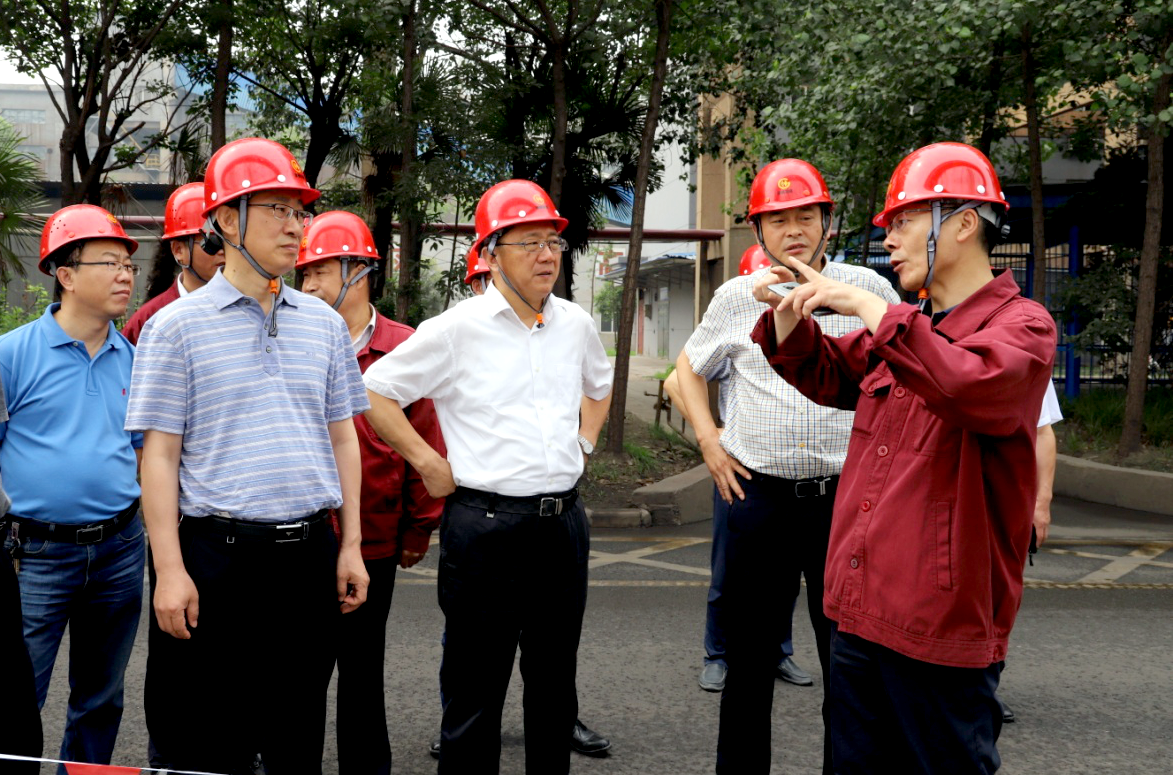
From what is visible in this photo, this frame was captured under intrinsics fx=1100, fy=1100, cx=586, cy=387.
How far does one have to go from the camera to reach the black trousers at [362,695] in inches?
150

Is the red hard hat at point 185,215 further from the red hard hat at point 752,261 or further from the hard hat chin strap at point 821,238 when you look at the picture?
the red hard hat at point 752,261

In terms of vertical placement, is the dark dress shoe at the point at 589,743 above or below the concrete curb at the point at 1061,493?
below

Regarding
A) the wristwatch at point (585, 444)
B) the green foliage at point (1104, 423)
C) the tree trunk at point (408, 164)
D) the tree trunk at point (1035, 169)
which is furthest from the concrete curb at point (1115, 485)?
the wristwatch at point (585, 444)

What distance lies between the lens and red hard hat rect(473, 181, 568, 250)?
362cm

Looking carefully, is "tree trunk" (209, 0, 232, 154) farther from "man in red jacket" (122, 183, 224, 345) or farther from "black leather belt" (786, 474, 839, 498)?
"black leather belt" (786, 474, 839, 498)

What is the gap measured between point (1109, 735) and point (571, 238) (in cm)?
1048

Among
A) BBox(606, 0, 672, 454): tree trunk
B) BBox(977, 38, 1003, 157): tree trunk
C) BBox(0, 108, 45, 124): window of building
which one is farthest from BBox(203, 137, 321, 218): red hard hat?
BBox(0, 108, 45, 124): window of building

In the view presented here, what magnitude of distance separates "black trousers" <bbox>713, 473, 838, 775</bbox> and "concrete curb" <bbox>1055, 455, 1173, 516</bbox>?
26.0 ft

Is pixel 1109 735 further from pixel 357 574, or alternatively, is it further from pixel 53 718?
pixel 53 718

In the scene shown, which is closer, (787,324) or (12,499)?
(787,324)

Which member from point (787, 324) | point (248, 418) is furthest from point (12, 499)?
point (787, 324)

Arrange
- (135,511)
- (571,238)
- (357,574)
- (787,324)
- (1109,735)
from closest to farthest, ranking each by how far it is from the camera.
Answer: (787,324)
(357,574)
(135,511)
(1109,735)
(571,238)

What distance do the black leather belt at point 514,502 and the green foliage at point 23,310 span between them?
9.81m

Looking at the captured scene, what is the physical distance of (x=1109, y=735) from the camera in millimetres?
4586
